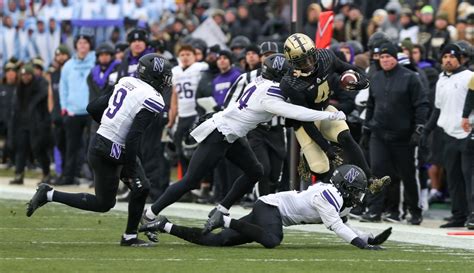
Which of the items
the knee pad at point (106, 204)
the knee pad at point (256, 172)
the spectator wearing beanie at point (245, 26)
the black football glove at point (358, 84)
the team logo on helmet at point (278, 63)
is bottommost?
the spectator wearing beanie at point (245, 26)

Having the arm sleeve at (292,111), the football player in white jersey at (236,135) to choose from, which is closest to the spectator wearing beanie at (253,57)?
the football player in white jersey at (236,135)

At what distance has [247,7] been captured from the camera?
89.2ft

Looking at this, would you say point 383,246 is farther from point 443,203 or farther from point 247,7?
point 247,7

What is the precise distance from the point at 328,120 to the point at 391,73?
94.3 inches

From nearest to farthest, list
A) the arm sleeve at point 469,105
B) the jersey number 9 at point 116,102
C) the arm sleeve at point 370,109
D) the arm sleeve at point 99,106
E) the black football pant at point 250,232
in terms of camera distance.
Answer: the black football pant at point 250,232, the jersey number 9 at point 116,102, the arm sleeve at point 99,106, the arm sleeve at point 469,105, the arm sleeve at point 370,109

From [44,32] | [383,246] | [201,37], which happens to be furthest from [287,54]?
[44,32]

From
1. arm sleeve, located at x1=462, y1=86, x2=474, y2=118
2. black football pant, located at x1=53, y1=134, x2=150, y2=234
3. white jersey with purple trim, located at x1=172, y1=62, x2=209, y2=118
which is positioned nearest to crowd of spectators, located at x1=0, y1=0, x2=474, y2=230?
white jersey with purple trim, located at x1=172, y1=62, x2=209, y2=118

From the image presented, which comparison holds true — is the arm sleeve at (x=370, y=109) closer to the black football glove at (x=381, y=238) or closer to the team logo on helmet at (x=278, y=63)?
the team logo on helmet at (x=278, y=63)

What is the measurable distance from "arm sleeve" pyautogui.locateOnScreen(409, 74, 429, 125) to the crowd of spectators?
0.5 inches

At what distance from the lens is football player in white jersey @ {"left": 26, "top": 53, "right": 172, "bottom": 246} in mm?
12367

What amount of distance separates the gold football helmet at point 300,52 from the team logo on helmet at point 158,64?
53.8 inches

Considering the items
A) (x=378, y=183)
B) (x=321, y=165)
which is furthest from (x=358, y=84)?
(x=378, y=183)

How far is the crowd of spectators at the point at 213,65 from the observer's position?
16.0m

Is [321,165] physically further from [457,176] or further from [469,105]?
[457,176]
